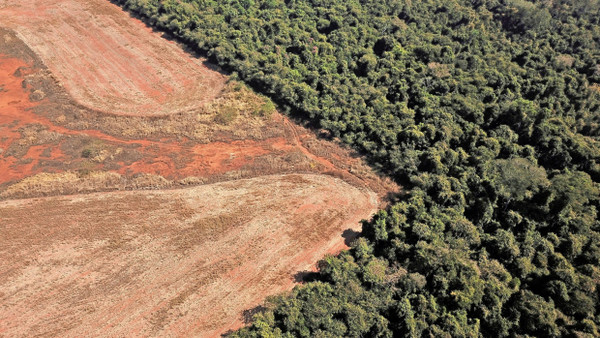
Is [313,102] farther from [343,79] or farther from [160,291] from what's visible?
[160,291]

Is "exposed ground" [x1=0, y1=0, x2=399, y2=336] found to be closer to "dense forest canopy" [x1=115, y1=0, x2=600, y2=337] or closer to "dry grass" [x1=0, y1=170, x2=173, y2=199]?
"dry grass" [x1=0, y1=170, x2=173, y2=199]

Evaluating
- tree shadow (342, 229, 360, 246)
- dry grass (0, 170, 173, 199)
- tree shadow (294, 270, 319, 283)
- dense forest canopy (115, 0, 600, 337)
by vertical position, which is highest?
dense forest canopy (115, 0, 600, 337)

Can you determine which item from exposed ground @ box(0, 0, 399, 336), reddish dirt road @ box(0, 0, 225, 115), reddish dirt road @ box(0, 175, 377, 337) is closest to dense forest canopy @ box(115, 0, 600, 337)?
reddish dirt road @ box(0, 0, 225, 115)

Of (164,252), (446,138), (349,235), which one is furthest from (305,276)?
(446,138)

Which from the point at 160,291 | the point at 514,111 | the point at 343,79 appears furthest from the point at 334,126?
the point at 160,291

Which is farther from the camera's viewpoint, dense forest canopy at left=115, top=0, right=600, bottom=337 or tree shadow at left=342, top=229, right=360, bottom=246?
tree shadow at left=342, top=229, right=360, bottom=246

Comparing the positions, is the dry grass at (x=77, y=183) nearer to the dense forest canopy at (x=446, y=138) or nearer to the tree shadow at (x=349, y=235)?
the tree shadow at (x=349, y=235)
